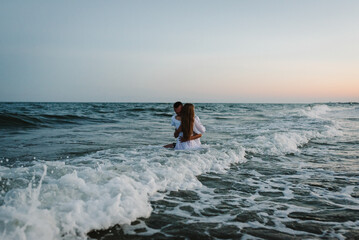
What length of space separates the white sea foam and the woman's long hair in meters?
1.47

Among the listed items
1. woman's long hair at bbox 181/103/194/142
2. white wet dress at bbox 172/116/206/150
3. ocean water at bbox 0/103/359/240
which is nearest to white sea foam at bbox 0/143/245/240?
ocean water at bbox 0/103/359/240

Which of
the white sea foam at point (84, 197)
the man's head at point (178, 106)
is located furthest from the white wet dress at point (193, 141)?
the white sea foam at point (84, 197)

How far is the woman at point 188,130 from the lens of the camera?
277 inches

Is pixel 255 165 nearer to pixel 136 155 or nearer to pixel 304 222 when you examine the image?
pixel 136 155

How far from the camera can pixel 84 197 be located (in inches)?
143

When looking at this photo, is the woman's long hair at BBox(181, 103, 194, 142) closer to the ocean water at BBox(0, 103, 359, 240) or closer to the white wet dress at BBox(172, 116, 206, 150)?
the white wet dress at BBox(172, 116, 206, 150)

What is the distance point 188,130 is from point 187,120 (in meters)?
0.29

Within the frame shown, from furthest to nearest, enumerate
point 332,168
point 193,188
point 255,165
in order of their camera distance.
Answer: point 255,165, point 332,168, point 193,188

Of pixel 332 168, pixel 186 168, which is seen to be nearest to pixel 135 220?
pixel 186 168

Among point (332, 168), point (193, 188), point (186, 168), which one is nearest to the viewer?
point (193, 188)

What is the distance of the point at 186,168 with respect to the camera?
5.58 metres

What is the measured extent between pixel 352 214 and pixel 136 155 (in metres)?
4.67

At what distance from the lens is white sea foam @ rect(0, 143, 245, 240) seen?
2.88 metres

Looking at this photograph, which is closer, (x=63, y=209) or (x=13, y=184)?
(x=63, y=209)
